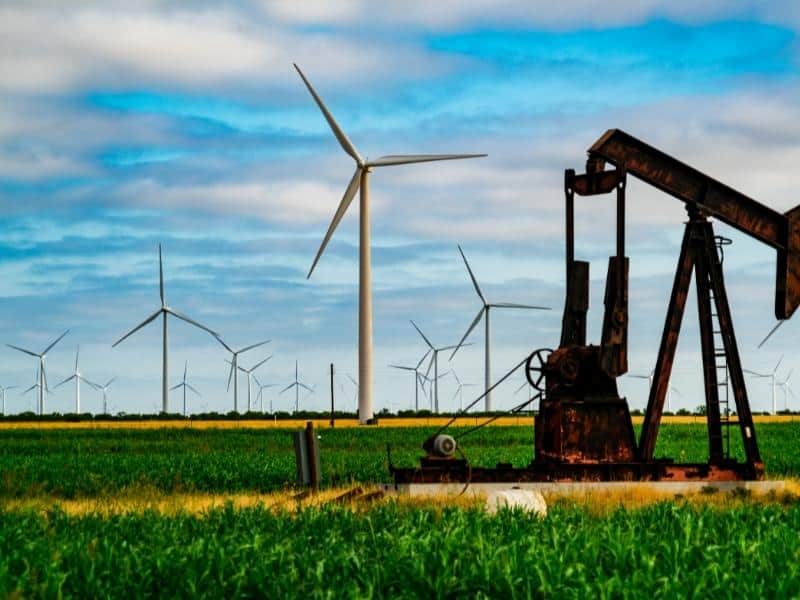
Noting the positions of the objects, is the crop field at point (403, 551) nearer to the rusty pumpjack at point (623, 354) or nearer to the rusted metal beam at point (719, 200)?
the rusty pumpjack at point (623, 354)

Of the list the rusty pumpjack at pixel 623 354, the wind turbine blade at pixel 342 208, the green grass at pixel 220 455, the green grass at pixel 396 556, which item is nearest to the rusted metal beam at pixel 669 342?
the rusty pumpjack at pixel 623 354

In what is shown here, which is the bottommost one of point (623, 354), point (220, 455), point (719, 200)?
point (220, 455)

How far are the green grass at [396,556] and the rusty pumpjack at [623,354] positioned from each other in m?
5.87

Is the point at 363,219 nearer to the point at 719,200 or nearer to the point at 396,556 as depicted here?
the point at 719,200

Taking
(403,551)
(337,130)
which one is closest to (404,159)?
(337,130)

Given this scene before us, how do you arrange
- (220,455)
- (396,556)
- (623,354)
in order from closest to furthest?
(396,556)
(623,354)
(220,455)

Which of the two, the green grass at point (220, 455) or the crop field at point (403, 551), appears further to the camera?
the green grass at point (220, 455)

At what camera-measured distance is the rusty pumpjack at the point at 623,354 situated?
73.3 ft

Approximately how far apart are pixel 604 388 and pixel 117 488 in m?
9.67

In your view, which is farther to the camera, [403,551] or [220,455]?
[220,455]

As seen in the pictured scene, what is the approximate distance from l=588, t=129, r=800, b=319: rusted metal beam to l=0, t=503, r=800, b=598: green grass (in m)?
8.61

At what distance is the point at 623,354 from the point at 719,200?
3.55 metres

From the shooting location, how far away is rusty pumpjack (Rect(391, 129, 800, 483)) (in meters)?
22.3

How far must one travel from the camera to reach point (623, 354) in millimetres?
22719
